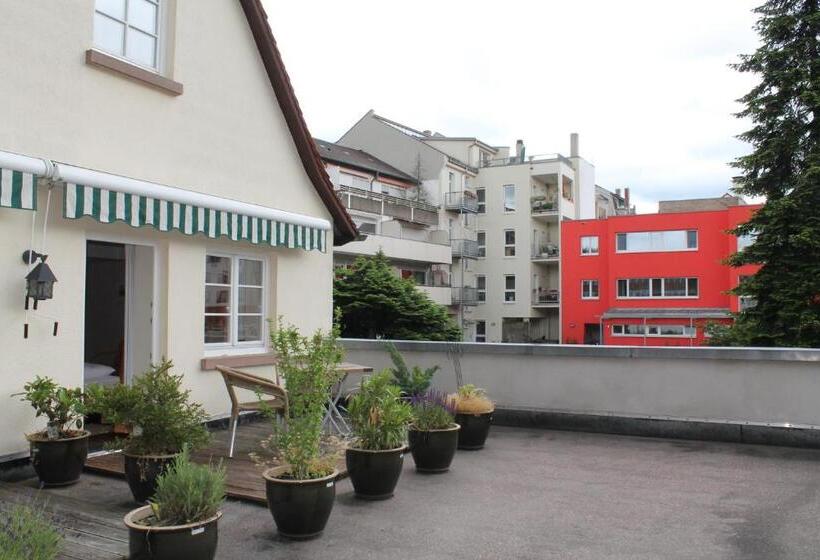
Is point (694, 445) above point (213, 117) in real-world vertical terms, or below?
below

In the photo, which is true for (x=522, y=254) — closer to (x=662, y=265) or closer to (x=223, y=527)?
(x=662, y=265)

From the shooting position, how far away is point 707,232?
151 ft

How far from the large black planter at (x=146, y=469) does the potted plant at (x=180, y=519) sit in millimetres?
1140

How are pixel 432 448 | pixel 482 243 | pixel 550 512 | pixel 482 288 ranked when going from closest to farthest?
pixel 550 512, pixel 432 448, pixel 482 288, pixel 482 243

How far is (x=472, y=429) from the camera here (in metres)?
8.68

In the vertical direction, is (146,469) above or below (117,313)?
below

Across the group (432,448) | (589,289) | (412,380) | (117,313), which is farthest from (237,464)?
(589,289)

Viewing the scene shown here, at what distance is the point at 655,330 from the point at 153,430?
153 ft

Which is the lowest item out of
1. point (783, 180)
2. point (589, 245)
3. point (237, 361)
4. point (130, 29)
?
point (237, 361)

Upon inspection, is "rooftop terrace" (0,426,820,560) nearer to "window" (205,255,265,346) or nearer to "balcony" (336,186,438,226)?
"window" (205,255,265,346)

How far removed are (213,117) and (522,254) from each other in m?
48.3

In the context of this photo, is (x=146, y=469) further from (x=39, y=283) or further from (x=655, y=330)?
(x=655, y=330)

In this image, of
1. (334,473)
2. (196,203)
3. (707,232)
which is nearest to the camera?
(334,473)

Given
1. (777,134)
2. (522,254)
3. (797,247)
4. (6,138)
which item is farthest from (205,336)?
(522,254)
